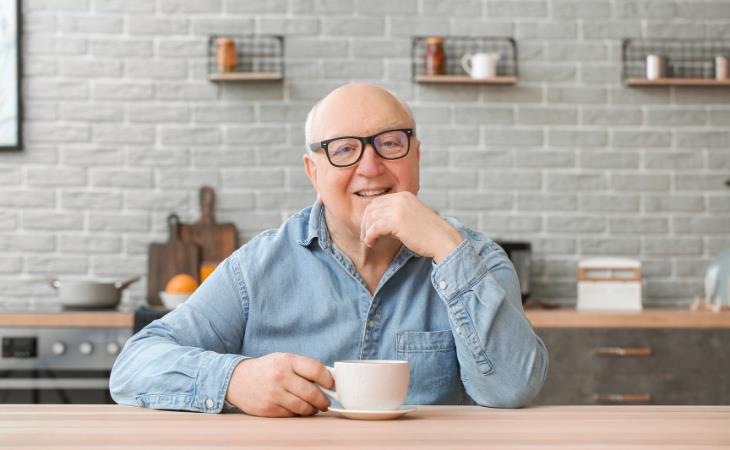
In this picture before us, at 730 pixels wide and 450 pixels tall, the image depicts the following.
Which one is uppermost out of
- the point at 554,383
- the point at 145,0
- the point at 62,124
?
the point at 145,0

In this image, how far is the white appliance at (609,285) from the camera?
3.47 m

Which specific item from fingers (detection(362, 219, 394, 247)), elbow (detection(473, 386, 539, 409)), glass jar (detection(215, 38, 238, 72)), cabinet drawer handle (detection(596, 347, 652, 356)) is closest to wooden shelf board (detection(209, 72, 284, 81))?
glass jar (detection(215, 38, 238, 72))

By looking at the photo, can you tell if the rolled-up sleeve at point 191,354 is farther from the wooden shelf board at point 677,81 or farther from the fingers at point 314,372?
the wooden shelf board at point 677,81

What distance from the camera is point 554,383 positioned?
3.13 metres

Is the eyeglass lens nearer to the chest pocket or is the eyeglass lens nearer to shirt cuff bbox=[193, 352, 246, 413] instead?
the chest pocket

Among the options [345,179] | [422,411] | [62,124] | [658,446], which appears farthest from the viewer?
[62,124]

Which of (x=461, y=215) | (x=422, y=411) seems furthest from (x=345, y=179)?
(x=461, y=215)

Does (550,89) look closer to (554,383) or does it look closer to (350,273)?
(554,383)

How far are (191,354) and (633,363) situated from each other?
2.06 metres

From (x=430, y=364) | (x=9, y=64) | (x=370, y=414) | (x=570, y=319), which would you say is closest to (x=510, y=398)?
(x=430, y=364)

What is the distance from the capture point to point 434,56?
366cm

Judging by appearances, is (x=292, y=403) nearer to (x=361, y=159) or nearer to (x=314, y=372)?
(x=314, y=372)

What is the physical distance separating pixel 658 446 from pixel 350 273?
30.0 inches

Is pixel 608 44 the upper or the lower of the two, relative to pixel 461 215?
upper
